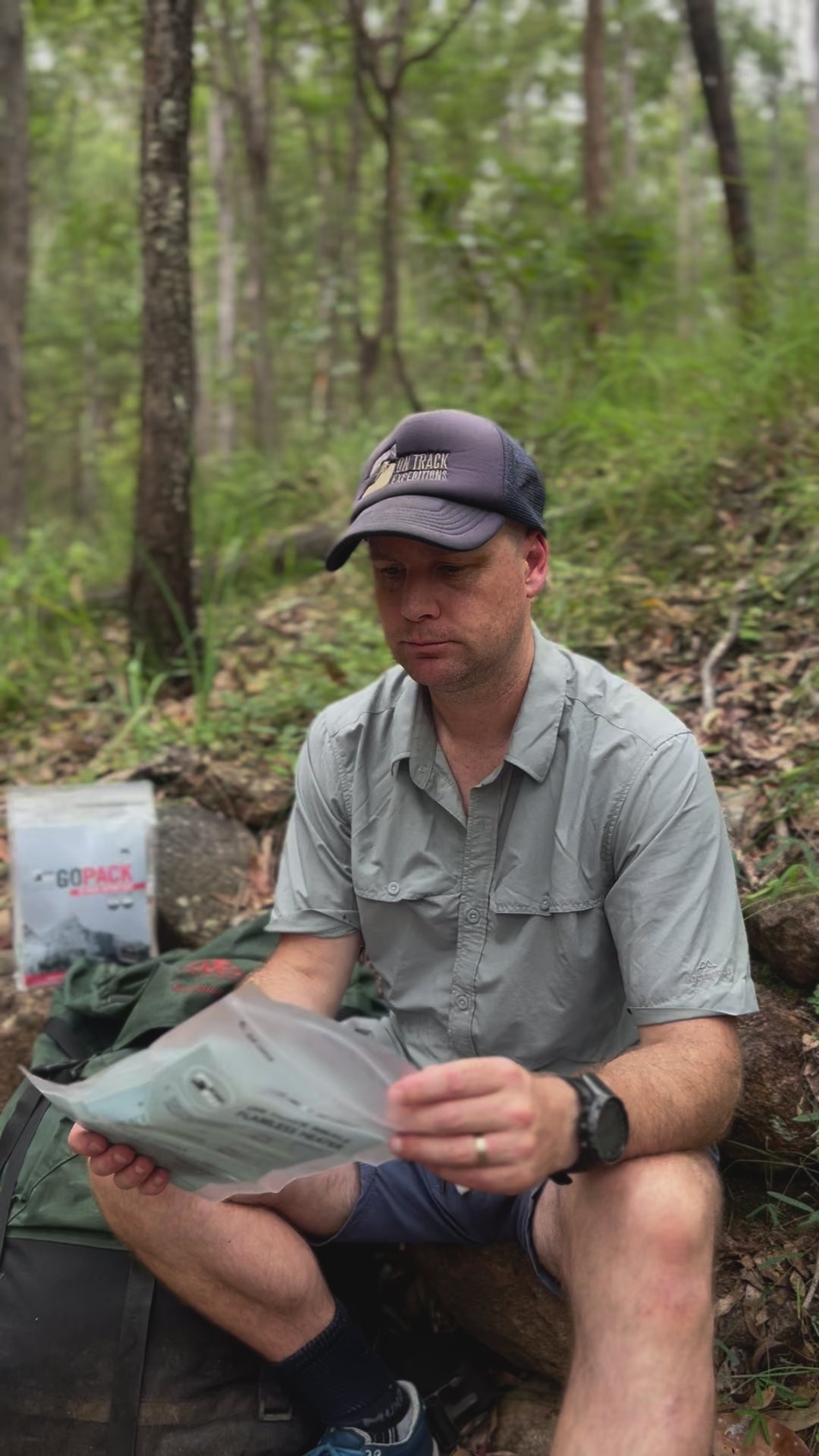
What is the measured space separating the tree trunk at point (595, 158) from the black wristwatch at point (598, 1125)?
5.99 m

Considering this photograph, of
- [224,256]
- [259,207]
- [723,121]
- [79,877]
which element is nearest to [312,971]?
[79,877]

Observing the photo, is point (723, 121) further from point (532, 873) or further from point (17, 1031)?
point (17, 1031)

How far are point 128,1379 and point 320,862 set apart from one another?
3.25 ft

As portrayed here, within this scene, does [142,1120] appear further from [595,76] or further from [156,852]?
[595,76]

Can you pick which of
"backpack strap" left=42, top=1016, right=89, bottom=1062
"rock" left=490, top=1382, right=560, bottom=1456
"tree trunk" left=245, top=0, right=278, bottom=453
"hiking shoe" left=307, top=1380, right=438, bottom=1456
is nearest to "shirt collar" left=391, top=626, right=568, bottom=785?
"backpack strap" left=42, top=1016, right=89, bottom=1062

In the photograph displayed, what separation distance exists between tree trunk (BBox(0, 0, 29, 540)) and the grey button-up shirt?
646cm

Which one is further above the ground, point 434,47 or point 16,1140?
point 434,47

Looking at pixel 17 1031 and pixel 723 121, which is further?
pixel 723 121

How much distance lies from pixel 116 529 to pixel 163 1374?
666 centimetres

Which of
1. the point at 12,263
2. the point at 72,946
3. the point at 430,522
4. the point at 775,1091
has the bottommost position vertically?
the point at 72,946

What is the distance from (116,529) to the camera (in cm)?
810

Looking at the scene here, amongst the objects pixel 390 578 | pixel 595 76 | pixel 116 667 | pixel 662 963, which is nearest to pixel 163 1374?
pixel 662 963

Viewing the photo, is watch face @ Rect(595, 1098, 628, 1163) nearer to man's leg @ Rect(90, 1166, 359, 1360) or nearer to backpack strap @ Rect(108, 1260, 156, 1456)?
man's leg @ Rect(90, 1166, 359, 1360)

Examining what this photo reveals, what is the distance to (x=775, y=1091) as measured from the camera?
2391 mm
